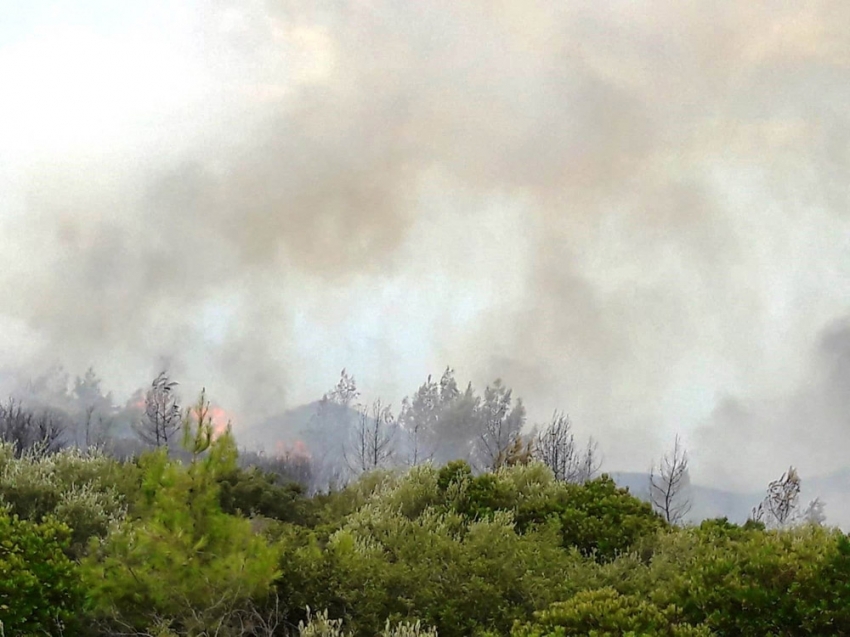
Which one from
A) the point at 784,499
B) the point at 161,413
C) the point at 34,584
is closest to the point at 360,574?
the point at 34,584

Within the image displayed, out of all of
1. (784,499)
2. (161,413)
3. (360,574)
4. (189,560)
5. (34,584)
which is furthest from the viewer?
(161,413)

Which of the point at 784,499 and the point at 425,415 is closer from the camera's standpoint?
the point at 784,499

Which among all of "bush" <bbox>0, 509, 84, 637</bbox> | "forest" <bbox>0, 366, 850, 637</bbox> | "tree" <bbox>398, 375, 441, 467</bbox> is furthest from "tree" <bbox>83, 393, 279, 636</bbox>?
"tree" <bbox>398, 375, 441, 467</bbox>

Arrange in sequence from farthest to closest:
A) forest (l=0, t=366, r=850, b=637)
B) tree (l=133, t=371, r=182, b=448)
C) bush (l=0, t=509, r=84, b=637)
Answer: tree (l=133, t=371, r=182, b=448) → bush (l=0, t=509, r=84, b=637) → forest (l=0, t=366, r=850, b=637)

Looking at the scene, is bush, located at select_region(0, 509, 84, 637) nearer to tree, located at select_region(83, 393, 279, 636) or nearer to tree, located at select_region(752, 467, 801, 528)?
tree, located at select_region(83, 393, 279, 636)

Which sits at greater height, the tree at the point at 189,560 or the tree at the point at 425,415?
the tree at the point at 425,415

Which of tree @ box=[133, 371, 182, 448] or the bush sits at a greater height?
tree @ box=[133, 371, 182, 448]

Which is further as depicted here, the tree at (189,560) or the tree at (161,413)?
the tree at (161,413)

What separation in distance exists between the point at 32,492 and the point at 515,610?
7755 mm

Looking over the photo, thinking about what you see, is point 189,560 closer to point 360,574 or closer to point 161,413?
point 360,574

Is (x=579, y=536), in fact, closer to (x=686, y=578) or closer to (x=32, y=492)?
(x=686, y=578)

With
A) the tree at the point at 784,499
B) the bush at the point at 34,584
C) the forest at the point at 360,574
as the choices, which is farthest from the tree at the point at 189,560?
the tree at the point at 784,499

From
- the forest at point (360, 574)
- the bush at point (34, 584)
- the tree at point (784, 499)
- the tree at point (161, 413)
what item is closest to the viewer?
the forest at point (360, 574)

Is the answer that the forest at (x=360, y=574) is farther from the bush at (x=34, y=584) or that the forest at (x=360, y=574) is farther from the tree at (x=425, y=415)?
the tree at (x=425, y=415)
